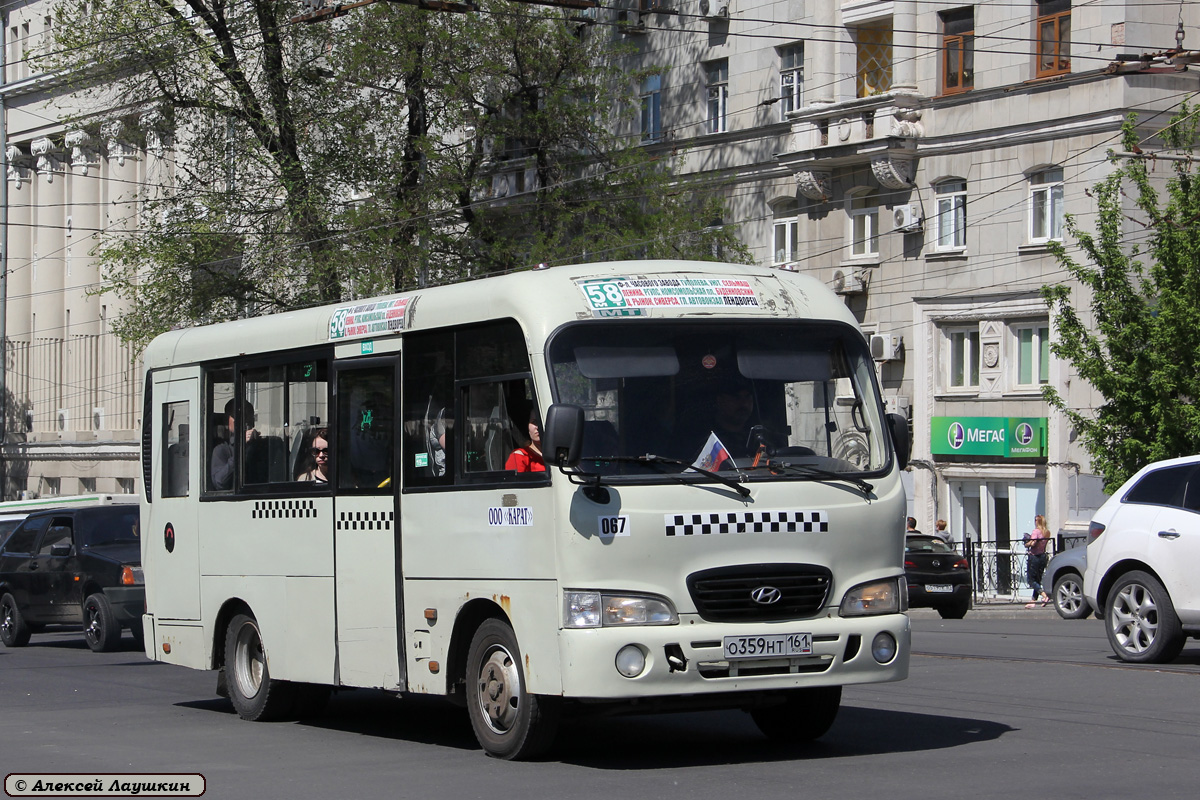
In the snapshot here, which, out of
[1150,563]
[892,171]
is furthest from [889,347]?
[1150,563]

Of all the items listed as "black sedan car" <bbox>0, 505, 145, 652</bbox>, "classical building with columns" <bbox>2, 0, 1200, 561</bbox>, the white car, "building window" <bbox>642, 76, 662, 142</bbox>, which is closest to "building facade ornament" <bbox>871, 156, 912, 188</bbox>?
"classical building with columns" <bbox>2, 0, 1200, 561</bbox>

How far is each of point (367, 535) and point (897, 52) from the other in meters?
28.4

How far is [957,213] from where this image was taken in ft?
121

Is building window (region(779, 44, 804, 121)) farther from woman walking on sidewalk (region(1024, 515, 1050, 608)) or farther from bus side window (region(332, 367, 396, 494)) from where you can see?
bus side window (region(332, 367, 396, 494))

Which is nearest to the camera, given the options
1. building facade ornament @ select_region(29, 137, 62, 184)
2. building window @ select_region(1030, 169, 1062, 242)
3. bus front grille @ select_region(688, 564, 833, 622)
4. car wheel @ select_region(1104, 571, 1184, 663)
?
bus front grille @ select_region(688, 564, 833, 622)

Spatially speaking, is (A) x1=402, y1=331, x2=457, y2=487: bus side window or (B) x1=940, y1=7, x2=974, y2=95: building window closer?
(A) x1=402, y1=331, x2=457, y2=487: bus side window

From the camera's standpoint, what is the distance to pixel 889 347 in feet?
125

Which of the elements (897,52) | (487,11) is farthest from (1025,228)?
(487,11)

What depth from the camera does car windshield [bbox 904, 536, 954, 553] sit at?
2895cm

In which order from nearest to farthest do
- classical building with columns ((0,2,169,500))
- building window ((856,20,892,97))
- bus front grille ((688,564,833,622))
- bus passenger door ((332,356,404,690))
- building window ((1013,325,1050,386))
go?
bus front grille ((688,564,833,622)) → bus passenger door ((332,356,404,690)) → building window ((1013,325,1050,386)) → building window ((856,20,892,97)) → classical building with columns ((0,2,169,500))

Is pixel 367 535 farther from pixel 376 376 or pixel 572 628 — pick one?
pixel 572 628

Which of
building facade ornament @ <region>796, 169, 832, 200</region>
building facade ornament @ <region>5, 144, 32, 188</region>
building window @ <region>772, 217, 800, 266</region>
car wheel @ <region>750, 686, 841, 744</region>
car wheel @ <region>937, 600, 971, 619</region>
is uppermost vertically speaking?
building facade ornament @ <region>5, 144, 32, 188</region>

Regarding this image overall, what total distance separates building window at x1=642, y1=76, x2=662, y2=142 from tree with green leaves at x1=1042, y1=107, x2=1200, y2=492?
48.9ft

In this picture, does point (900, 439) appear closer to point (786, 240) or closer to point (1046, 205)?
point (1046, 205)
